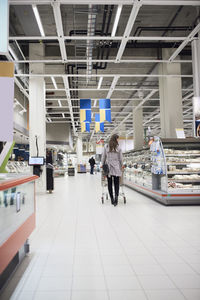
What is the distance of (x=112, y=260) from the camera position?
2.65 meters

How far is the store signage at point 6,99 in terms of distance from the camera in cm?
228

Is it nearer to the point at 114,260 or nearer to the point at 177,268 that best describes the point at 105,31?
the point at 114,260

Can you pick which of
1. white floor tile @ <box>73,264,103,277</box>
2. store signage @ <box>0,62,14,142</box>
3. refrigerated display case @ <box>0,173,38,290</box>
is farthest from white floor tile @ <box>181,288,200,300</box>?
store signage @ <box>0,62,14,142</box>

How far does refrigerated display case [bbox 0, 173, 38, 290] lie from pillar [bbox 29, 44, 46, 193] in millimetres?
6158

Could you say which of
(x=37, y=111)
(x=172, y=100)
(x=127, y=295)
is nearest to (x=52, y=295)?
(x=127, y=295)

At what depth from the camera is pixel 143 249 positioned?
9.81 ft

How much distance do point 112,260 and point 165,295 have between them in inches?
32.3

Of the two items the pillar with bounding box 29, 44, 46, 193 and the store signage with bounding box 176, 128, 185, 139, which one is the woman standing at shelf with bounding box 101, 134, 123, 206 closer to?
the store signage with bounding box 176, 128, 185, 139

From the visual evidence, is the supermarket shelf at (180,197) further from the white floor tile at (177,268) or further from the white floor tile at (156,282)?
the white floor tile at (156,282)

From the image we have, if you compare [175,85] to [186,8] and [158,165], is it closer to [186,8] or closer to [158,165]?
[186,8]

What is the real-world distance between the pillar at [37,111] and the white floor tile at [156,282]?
711cm

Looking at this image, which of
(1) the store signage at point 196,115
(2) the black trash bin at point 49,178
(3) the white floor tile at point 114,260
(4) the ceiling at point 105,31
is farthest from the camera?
(2) the black trash bin at point 49,178

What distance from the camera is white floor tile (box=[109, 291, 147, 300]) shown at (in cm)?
189

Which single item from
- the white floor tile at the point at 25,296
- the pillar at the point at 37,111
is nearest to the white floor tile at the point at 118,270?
the white floor tile at the point at 25,296
